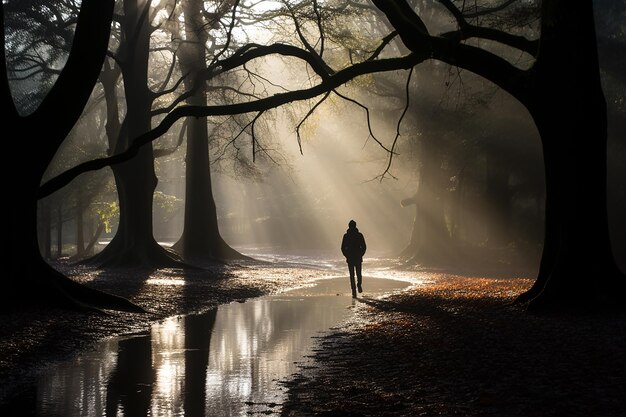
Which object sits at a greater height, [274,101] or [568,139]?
[274,101]

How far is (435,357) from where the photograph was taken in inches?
406

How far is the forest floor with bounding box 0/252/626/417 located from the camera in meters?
7.83

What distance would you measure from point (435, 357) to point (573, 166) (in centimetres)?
576

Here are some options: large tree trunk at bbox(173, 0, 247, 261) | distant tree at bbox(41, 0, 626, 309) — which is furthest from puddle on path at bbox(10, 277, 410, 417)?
large tree trunk at bbox(173, 0, 247, 261)

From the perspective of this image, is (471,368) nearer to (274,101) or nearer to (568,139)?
(568,139)

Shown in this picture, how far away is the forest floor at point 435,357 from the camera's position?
7828 mm

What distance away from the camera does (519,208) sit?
44375mm

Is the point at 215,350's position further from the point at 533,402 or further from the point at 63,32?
the point at 63,32

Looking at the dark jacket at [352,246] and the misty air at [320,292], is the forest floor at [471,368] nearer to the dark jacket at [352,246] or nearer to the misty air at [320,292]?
the misty air at [320,292]

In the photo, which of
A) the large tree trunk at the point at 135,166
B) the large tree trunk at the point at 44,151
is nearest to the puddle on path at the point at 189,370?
the large tree trunk at the point at 44,151

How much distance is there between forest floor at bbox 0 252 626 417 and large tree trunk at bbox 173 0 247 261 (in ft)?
66.0

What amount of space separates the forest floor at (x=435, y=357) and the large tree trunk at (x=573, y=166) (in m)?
0.96

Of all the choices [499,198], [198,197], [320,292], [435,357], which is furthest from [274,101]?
[499,198]

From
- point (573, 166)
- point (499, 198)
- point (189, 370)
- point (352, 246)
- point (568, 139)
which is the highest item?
point (499, 198)
